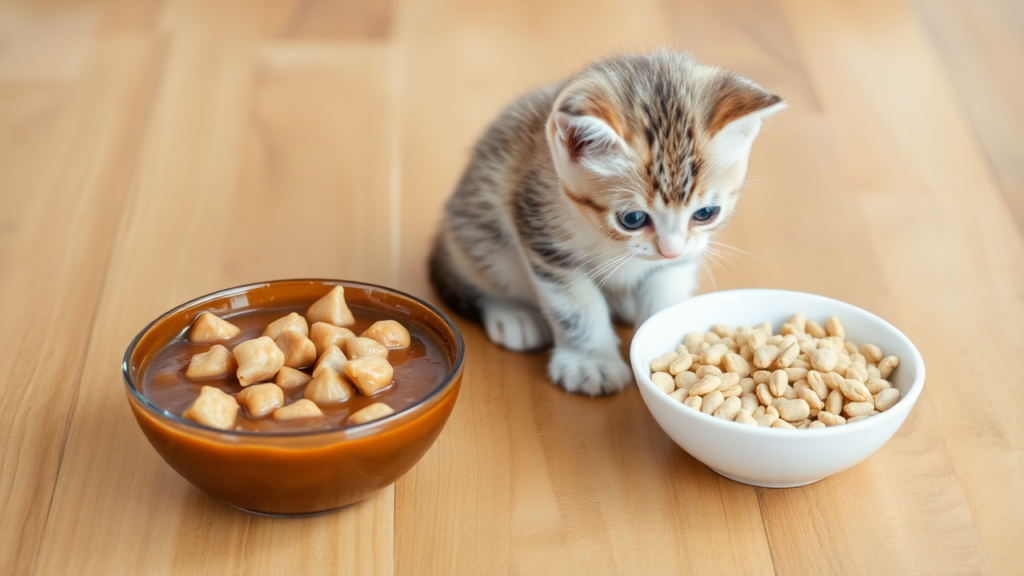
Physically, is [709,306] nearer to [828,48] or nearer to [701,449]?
[701,449]

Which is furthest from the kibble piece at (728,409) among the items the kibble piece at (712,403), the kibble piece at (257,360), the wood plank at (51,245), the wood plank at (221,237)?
the wood plank at (51,245)

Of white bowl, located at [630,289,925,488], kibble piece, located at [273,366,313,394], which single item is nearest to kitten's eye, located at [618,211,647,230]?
white bowl, located at [630,289,925,488]

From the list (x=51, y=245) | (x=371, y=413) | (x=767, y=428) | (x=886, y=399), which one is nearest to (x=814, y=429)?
(x=767, y=428)

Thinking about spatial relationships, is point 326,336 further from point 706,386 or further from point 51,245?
point 51,245

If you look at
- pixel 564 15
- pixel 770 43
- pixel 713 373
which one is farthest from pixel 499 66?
pixel 713 373

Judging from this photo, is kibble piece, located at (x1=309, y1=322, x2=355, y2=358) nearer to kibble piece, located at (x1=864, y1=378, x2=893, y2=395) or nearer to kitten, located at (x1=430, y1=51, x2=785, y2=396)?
kitten, located at (x1=430, y1=51, x2=785, y2=396)

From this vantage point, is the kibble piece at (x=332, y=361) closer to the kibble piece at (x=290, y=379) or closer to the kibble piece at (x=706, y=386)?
the kibble piece at (x=290, y=379)
